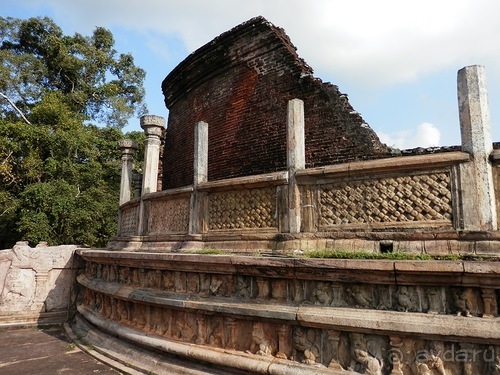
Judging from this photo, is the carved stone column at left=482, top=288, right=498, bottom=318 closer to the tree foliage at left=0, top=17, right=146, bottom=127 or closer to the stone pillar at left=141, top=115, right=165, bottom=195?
the stone pillar at left=141, top=115, right=165, bottom=195

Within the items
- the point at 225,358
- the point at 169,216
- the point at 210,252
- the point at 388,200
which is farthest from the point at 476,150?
the point at 169,216

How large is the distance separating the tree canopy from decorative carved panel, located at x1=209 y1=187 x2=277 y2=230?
9840mm

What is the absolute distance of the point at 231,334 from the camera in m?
3.64

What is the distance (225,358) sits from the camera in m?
3.48

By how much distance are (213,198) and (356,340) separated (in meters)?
2.28

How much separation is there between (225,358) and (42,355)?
9.76 feet

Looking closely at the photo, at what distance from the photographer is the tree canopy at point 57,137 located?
12.6 meters

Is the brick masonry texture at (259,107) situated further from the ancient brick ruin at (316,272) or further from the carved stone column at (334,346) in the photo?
the carved stone column at (334,346)

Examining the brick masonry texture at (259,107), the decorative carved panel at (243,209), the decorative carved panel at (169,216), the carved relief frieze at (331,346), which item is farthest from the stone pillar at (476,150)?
the decorative carved panel at (169,216)

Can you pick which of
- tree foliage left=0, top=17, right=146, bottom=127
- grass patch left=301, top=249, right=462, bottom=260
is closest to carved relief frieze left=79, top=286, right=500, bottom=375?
grass patch left=301, top=249, right=462, bottom=260

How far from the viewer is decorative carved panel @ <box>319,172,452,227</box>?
3217mm

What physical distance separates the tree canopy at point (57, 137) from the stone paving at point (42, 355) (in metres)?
6.67

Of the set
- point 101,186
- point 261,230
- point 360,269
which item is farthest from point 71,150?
→ point 360,269

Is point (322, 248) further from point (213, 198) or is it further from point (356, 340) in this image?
point (213, 198)
